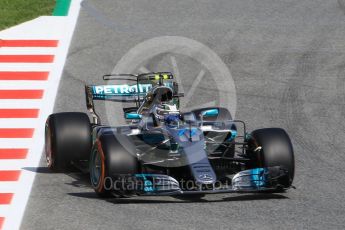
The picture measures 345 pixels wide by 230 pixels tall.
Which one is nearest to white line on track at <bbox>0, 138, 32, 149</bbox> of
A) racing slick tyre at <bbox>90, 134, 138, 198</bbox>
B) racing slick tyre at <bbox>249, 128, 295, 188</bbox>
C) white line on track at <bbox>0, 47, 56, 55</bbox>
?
racing slick tyre at <bbox>90, 134, 138, 198</bbox>

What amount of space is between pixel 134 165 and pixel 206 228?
1.29 m

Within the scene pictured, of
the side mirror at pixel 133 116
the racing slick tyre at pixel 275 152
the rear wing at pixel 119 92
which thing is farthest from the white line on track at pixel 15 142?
the racing slick tyre at pixel 275 152

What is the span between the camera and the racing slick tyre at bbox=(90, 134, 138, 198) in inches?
488

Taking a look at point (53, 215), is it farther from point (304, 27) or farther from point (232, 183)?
point (304, 27)

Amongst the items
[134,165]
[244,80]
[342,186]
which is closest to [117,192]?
[134,165]

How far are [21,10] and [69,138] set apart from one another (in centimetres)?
995

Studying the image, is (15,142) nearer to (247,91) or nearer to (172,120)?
(172,120)

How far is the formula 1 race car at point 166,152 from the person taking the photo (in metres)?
12.4

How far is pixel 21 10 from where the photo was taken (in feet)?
75.7

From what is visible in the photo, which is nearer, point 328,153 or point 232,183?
point 232,183

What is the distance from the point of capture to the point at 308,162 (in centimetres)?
1483

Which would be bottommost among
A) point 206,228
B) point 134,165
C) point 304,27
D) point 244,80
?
point 206,228

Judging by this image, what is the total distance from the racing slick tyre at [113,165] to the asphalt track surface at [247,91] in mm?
221

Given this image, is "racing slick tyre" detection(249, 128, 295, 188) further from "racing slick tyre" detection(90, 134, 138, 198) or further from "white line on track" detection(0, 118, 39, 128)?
"white line on track" detection(0, 118, 39, 128)
